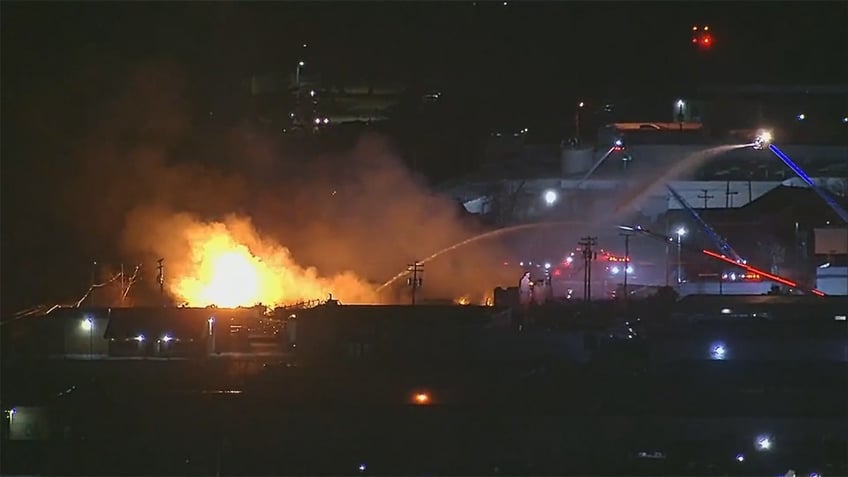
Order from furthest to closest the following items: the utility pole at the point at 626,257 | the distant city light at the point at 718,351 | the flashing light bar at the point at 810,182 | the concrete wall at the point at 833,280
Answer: the flashing light bar at the point at 810,182 → the concrete wall at the point at 833,280 → the utility pole at the point at 626,257 → the distant city light at the point at 718,351

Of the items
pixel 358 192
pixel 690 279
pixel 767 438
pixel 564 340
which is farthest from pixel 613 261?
pixel 767 438

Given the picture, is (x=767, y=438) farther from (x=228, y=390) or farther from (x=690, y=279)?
(x=690, y=279)

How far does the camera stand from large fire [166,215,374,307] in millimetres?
15336

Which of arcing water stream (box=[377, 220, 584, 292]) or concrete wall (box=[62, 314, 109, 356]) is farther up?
arcing water stream (box=[377, 220, 584, 292])

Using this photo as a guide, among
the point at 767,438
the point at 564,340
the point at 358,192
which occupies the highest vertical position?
the point at 358,192

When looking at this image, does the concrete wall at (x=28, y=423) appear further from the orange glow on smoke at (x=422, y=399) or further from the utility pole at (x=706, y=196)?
the utility pole at (x=706, y=196)

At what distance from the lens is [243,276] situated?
51.2 feet

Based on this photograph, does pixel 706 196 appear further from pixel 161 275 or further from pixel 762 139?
pixel 161 275

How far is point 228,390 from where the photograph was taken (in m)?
9.42

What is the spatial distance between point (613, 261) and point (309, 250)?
5.26m

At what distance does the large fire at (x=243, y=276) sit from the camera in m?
15.3

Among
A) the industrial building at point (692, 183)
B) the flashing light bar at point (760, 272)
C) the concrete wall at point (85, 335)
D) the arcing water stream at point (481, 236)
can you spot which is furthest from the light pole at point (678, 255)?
the concrete wall at point (85, 335)

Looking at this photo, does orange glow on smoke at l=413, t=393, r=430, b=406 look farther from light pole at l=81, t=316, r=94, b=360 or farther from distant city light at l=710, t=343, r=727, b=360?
light pole at l=81, t=316, r=94, b=360

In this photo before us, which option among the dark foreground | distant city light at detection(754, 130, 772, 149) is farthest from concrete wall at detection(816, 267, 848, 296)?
the dark foreground
